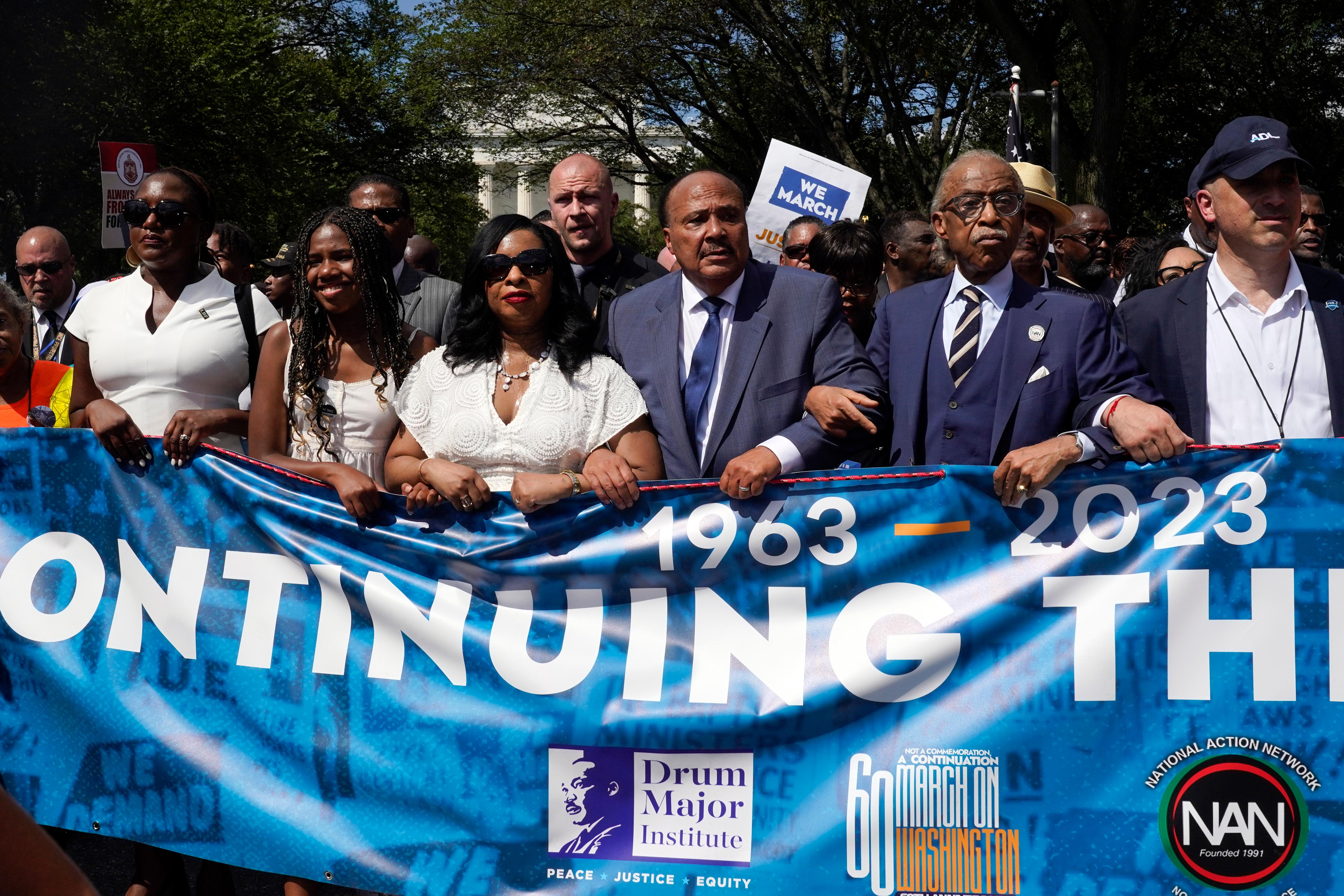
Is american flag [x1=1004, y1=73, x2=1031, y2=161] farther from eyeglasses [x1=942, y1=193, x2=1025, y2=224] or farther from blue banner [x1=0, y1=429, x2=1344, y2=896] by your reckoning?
blue banner [x1=0, y1=429, x2=1344, y2=896]

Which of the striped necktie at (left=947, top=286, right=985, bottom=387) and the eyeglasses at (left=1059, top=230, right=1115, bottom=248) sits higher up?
the eyeglasses at (left=1059, top=230, right=1115, bottom=248)

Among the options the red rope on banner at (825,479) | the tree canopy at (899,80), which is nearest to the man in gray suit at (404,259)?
the red rope on banner at (825,479)

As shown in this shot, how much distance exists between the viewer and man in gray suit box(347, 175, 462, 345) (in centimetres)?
558

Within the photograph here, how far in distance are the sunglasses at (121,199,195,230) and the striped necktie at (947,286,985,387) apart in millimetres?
2715

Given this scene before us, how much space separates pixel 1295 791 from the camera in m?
3.30

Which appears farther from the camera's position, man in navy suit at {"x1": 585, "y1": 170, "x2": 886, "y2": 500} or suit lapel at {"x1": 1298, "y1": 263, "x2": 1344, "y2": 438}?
man in navy suit at {"x1": 585, "y1": 170, "x2": 886, "y2": 500}

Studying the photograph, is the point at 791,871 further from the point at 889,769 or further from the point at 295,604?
the point at 295,604

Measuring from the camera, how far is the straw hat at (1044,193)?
556 centimetres

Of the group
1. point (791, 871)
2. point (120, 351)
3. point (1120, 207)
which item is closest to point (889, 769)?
point (791, 871)

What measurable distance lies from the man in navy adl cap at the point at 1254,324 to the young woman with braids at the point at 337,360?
2.39m

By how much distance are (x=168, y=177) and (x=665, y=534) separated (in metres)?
2.33

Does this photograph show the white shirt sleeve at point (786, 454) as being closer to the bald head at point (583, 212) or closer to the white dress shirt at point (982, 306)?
the white dress shirt at point (982, 306)

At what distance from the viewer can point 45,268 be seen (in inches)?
307

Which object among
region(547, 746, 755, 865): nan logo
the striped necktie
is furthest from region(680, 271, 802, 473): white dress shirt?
region(547, 746, 755, 865): nan logo
